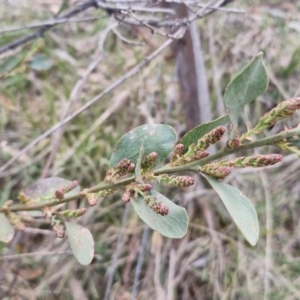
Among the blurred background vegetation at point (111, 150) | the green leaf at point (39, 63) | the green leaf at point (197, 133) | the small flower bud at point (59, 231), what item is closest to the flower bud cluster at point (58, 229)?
the small flower bud at point (59, 231)

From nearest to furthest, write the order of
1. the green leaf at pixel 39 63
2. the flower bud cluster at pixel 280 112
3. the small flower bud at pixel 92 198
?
the flower bud cluster at pixel 280 112
the small flower bud at pixel 92 198
the green leaf at pixel 39 63

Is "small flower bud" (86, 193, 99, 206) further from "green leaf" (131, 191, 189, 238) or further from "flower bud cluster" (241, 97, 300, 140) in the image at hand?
"flower bud cluster" (241, 97, 300, 140)

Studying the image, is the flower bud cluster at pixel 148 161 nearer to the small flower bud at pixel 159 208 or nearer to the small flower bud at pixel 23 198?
the small flower bud at pixel 159 208

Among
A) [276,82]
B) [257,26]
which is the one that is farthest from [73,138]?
[257,26]

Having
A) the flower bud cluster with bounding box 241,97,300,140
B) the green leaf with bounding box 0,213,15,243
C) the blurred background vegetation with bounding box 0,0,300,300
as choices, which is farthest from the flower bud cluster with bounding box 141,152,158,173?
the blurred background vegetation with bounding box 0,0,300,300

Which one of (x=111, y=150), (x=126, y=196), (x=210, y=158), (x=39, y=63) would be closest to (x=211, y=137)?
(x=210, y=158)

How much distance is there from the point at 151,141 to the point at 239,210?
0.15 m

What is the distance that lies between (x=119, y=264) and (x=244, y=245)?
390mm

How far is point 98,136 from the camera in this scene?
1554 mm

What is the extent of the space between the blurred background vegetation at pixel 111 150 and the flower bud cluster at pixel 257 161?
1.77ft

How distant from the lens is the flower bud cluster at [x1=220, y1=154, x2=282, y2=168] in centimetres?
46

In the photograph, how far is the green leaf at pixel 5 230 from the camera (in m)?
0.61

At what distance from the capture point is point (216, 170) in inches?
19.3

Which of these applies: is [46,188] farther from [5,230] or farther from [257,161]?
[257,161]
